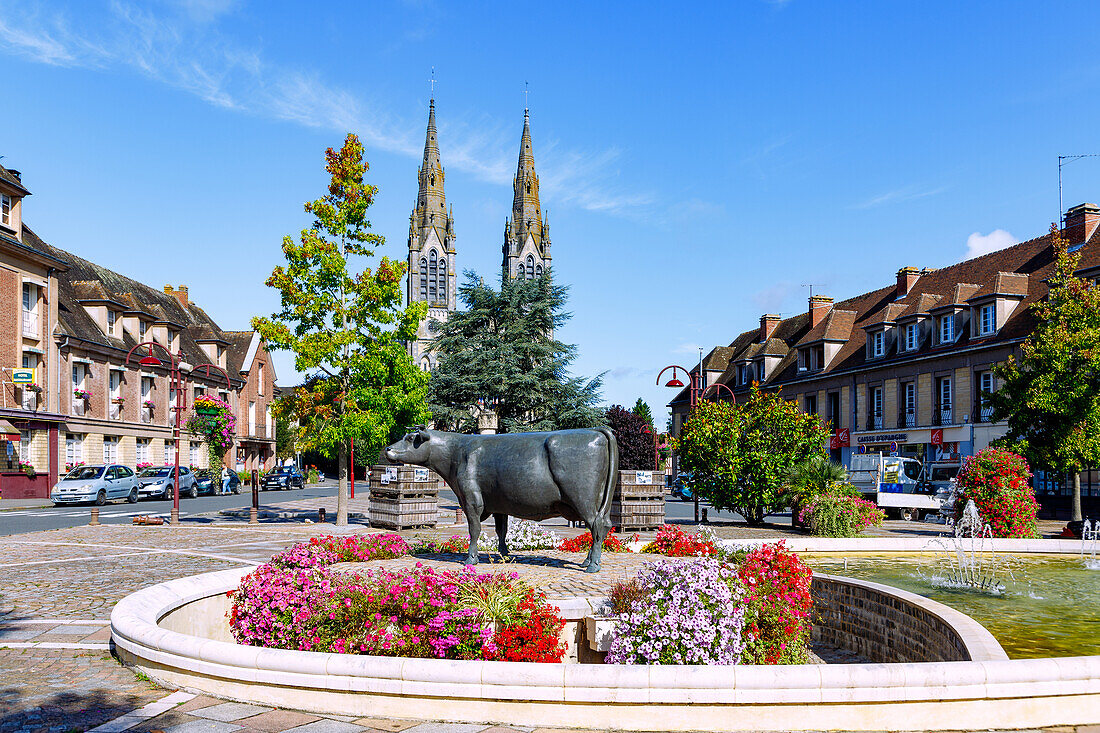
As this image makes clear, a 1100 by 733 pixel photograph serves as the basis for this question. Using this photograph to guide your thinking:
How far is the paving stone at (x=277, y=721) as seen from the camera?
216 inches

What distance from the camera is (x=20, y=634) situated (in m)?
8.29

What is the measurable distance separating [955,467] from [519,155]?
86.1 metres

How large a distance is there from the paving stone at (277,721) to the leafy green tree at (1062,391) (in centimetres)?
2532

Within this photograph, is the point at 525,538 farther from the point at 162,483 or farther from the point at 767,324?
the point at 767,324

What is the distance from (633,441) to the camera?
199ft

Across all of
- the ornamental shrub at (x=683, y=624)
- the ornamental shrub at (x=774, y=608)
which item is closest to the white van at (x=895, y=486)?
the ornamental shrub at (x=774, y=608)

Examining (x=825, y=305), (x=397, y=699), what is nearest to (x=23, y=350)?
(x=397, y=699)

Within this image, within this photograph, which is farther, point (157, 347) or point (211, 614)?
point (157, 347)

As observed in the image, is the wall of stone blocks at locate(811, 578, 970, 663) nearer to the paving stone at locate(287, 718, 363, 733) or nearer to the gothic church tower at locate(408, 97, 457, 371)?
the paving stone at locate(287, 718, 363, 733)

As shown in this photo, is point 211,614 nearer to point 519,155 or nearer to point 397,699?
point 397,699

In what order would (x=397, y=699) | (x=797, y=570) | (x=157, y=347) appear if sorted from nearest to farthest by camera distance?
(x=397, y=699), (x=797, y=570), (x=157, y=347)

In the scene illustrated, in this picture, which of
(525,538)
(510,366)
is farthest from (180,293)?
(525,538)

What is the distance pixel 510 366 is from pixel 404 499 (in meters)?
17.1

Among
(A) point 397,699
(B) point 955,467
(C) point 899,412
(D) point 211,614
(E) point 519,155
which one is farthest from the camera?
(E) point 519,155
